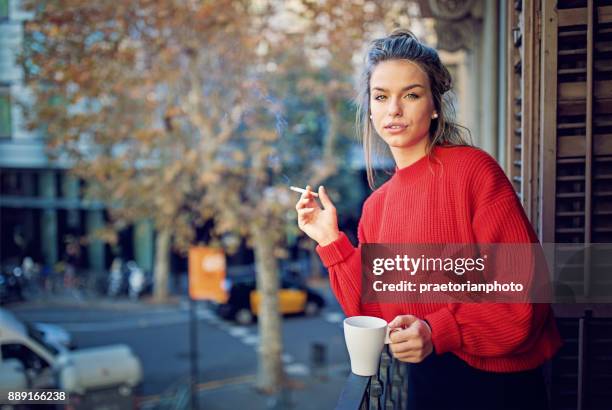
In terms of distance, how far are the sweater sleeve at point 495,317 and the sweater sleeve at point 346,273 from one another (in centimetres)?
20

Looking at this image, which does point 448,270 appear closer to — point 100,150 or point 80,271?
point 100,150

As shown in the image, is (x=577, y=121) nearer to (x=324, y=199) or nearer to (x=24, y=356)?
(x=324, y=199)

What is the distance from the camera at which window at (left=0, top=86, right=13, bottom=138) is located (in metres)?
11.7

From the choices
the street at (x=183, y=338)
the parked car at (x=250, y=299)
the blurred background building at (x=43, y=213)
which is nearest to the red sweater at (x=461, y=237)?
the street at (x=183, y=338)

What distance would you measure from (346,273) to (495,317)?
39cm

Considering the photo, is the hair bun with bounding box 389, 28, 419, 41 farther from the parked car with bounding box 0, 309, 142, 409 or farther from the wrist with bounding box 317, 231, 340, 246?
the parked car with bounding box 0, 309, 142, 409

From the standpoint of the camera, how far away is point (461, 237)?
162 cm

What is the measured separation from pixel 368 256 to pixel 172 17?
7.06m

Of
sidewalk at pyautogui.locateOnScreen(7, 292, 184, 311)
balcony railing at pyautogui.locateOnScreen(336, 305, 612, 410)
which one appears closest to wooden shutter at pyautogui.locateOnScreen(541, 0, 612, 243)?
balcony railing at pyautogui.locateOnScreen(336, 305, 612, 410)

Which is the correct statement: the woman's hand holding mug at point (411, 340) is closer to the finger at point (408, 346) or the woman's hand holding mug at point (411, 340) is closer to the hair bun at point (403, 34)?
the finger at point (408, 346)

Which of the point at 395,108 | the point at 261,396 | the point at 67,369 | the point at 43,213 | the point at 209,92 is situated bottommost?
the point at 261,396

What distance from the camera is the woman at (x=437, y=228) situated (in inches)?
61.4

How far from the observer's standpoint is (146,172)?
1070 cm

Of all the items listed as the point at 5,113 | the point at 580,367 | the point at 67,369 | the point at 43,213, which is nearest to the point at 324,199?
the point at 580,367
